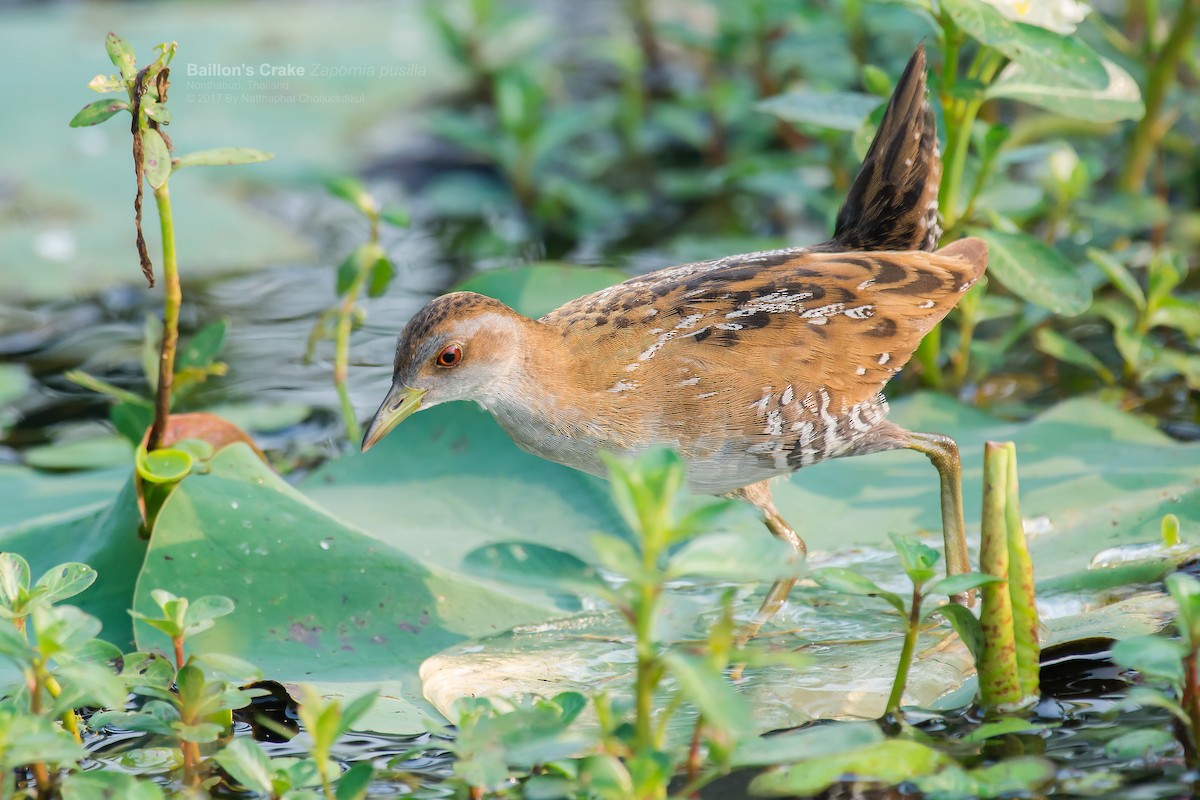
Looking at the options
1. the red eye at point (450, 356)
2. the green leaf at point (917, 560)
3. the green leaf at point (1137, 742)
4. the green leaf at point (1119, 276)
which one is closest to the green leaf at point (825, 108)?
the green leaf at point (1119, 276)

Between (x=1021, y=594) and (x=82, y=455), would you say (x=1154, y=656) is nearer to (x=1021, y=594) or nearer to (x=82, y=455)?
(x=1021, y=594)

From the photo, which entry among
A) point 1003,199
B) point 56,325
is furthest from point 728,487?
point 56,325

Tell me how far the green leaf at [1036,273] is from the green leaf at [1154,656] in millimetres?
1489

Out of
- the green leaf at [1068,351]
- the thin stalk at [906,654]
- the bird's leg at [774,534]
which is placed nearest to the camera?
the thin stalk at [906,654]

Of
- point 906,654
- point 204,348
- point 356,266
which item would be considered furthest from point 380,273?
point 906,654

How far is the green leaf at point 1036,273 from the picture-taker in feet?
12.1

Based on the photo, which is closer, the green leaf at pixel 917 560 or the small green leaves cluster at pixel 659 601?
the small green leaves cluster at pixel 659 601

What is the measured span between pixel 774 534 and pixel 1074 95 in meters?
1.44

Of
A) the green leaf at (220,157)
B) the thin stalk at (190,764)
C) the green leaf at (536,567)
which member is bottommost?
the thin stalk at (190,764)

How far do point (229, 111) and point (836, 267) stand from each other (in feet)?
15.3

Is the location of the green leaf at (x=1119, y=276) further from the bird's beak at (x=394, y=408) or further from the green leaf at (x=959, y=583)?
the bird's beak at (x=394, y=408)

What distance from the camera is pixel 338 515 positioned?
3539 millimetres

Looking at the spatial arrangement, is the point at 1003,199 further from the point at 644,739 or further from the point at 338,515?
the point at 644,739

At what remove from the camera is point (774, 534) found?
340 cm
